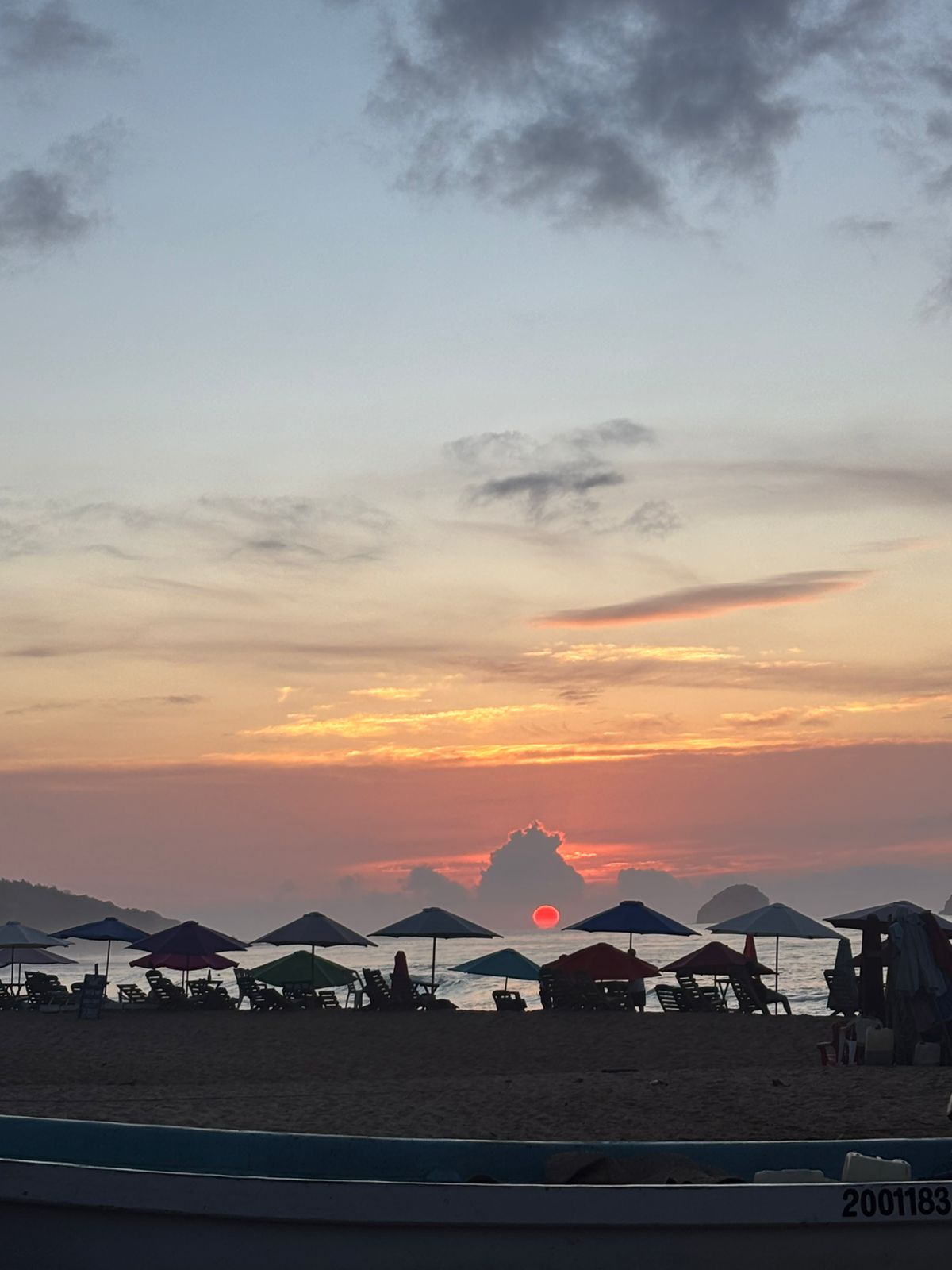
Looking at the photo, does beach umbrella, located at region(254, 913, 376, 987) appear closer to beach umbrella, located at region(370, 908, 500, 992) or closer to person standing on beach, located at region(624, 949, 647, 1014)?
beach umbrella, located at region(370, 908, 500, 992)

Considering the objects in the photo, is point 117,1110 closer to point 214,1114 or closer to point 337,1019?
point 214,1114

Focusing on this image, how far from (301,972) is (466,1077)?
9.70 meters

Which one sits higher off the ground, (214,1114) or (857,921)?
(857,921)

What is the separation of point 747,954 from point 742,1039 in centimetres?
599

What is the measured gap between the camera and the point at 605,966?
2488cm

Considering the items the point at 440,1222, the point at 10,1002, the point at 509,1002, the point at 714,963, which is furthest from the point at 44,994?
the point at 440,1222

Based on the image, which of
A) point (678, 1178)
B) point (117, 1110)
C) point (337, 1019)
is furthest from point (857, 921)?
point (678, 1178)

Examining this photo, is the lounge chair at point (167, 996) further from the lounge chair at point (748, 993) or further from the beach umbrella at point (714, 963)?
the lounge chair at point (748, 993)

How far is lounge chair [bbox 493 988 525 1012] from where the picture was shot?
83.6 ft

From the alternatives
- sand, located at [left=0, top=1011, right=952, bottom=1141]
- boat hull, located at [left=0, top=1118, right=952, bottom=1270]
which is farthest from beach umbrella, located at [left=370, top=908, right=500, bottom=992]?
boat hull, located at [left=0, top=1118, right=952, bottom=1270]

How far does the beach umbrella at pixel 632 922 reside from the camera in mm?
26922

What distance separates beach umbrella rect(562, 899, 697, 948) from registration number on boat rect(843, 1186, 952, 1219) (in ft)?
64.7

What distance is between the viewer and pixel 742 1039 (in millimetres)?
21094

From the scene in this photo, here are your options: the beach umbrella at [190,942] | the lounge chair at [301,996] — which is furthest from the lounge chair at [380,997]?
the beach umbrella at [190,942]
